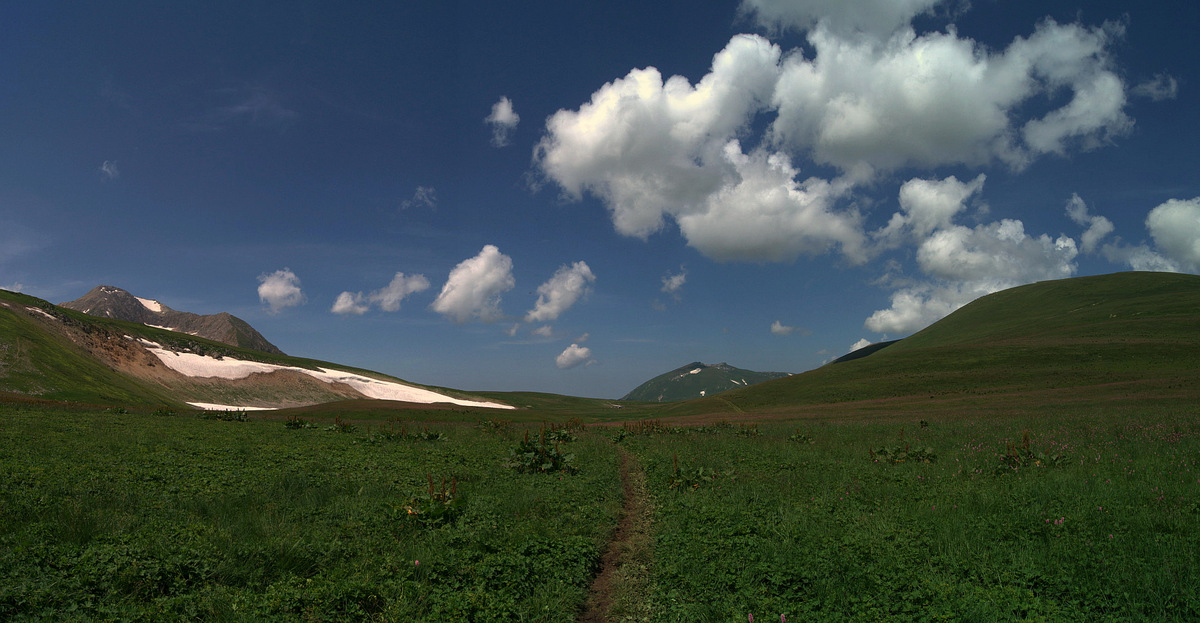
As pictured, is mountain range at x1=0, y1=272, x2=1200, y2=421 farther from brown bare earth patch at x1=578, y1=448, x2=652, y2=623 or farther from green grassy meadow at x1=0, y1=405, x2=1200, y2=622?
brown bare earth patch at x1=578, y1=448, x2=652, y2=623

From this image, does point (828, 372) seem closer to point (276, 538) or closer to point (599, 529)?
point (599, 529)

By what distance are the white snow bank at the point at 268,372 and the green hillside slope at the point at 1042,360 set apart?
65094mm

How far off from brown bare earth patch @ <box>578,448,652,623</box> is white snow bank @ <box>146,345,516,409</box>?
312 feet

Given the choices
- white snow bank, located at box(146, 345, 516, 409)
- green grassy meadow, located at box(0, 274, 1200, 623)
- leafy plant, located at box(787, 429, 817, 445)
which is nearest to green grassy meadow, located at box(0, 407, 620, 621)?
green grassy meadow, located at box(0, 274, 1200, 623)

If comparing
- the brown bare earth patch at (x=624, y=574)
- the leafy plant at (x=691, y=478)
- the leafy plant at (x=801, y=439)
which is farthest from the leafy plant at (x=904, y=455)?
the brown bare earth patch at (x=624, y=574)

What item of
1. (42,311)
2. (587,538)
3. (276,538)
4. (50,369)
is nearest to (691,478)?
(587,538)

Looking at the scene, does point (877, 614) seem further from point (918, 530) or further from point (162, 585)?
point (162, 585)

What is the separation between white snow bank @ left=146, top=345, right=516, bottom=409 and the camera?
3533 inches

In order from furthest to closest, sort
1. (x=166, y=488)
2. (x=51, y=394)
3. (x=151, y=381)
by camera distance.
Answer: (x=151, y=381) < (x=51, y=394) < (x=166, y=488)

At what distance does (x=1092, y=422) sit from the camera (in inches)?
894

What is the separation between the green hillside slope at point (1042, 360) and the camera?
211 feet

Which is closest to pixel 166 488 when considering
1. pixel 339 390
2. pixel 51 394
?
pixel 51 394

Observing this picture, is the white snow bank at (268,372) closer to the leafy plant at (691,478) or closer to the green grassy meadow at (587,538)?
the green grassy meadow at (587,538)

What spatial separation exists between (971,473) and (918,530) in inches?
269
